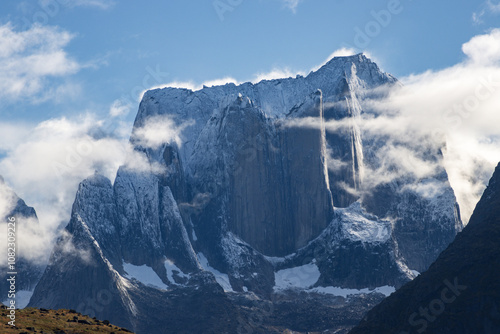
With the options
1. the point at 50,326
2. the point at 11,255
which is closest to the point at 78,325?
the point at 50,326

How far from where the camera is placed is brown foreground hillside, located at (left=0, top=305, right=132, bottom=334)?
16562 centimetres

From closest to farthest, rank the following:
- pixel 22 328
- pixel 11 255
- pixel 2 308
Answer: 1. pixel 22 328
2. pixel 2 308
3. pixel 11 255

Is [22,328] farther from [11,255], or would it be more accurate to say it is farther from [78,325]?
[11,255]

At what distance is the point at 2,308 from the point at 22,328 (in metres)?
14.9

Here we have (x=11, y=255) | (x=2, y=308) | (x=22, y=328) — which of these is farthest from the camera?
(x=11, y=255)

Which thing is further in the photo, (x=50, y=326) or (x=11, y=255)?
(x=11, y=255)

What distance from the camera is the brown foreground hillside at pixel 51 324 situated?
166 metres

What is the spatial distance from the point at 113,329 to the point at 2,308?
1935 centimetres

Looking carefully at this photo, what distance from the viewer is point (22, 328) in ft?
543

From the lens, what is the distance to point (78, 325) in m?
175

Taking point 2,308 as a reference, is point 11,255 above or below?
above

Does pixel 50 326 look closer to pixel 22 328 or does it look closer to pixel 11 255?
pixel 22 328

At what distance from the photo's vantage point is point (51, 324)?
171750 mm

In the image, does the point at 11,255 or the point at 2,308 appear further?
the point at 11,255
